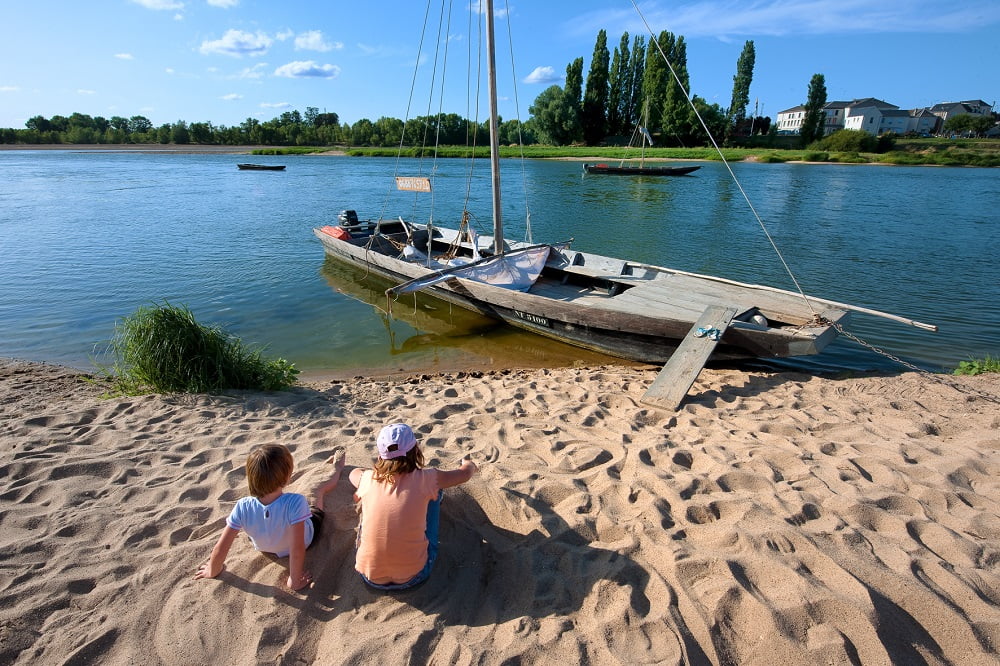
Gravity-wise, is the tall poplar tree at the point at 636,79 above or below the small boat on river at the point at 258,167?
above

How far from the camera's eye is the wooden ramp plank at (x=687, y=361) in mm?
5734

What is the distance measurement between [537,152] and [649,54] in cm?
2337

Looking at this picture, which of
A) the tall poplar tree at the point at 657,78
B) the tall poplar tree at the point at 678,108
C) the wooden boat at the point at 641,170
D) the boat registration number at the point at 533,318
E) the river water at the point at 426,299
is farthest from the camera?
the tall poplar tree at the point at 678,108

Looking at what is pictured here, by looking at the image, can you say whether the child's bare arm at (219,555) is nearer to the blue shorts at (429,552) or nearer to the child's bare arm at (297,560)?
the child's bare arm at (297,560)

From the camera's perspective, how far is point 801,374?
7.06m

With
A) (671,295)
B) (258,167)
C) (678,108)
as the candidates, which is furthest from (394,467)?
(678,108)

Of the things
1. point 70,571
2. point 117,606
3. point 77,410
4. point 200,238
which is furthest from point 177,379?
point 200,238

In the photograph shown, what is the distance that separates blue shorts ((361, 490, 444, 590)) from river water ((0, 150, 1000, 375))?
230 inches

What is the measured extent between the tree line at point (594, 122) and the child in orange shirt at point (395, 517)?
57.8 metres

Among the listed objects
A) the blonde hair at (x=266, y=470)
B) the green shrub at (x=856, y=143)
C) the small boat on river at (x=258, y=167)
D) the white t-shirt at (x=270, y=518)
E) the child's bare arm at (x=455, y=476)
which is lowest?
the white t-shirt at (x=270, y=518)

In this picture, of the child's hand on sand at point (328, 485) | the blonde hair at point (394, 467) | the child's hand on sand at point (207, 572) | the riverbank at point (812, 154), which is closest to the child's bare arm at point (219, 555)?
the child's hand on sand at point (207, 572)

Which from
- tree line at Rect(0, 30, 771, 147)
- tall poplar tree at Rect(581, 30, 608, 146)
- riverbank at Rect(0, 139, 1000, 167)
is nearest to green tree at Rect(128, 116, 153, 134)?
tree line at Rect(0, 30, 771, 147)

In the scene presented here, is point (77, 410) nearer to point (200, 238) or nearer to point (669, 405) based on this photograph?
point (669, 405)

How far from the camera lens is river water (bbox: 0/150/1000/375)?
9.56 metres
